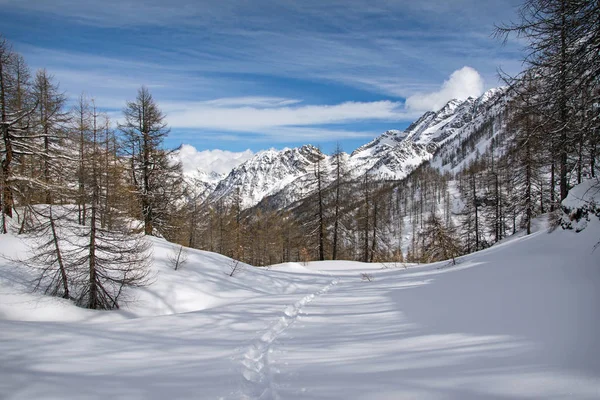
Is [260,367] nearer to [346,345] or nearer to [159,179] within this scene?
[346,345]

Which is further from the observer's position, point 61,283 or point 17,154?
point 17,154

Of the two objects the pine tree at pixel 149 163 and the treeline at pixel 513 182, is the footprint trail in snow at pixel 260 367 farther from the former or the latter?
the pine tree at pixel 149 163

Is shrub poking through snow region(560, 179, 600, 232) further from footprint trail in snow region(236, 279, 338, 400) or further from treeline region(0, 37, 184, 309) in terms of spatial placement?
treeline region(0, 37, 184, 309)

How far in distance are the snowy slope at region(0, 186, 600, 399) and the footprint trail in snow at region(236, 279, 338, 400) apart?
2cm

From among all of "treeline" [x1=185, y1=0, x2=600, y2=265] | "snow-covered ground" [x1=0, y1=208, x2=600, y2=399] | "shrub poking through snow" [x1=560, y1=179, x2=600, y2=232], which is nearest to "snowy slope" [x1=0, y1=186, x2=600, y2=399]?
"snow-covered ground" [x1=0, y1=208, x2=600, y2=399]

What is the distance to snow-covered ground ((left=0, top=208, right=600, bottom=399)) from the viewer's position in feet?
10.5

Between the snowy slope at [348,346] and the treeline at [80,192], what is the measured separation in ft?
3.74

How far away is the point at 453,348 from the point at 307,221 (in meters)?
22.5

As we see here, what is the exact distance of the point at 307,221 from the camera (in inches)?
1043

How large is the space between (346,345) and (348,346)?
0.21ft

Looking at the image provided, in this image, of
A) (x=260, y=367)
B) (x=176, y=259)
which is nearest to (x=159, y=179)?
(x=176, y=259)

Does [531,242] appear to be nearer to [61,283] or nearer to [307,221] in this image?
[61,283]

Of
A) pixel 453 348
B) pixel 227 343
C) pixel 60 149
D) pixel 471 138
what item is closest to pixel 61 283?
pixel 227 343

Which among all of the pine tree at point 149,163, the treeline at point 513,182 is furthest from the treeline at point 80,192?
the treeline at point 513,182
